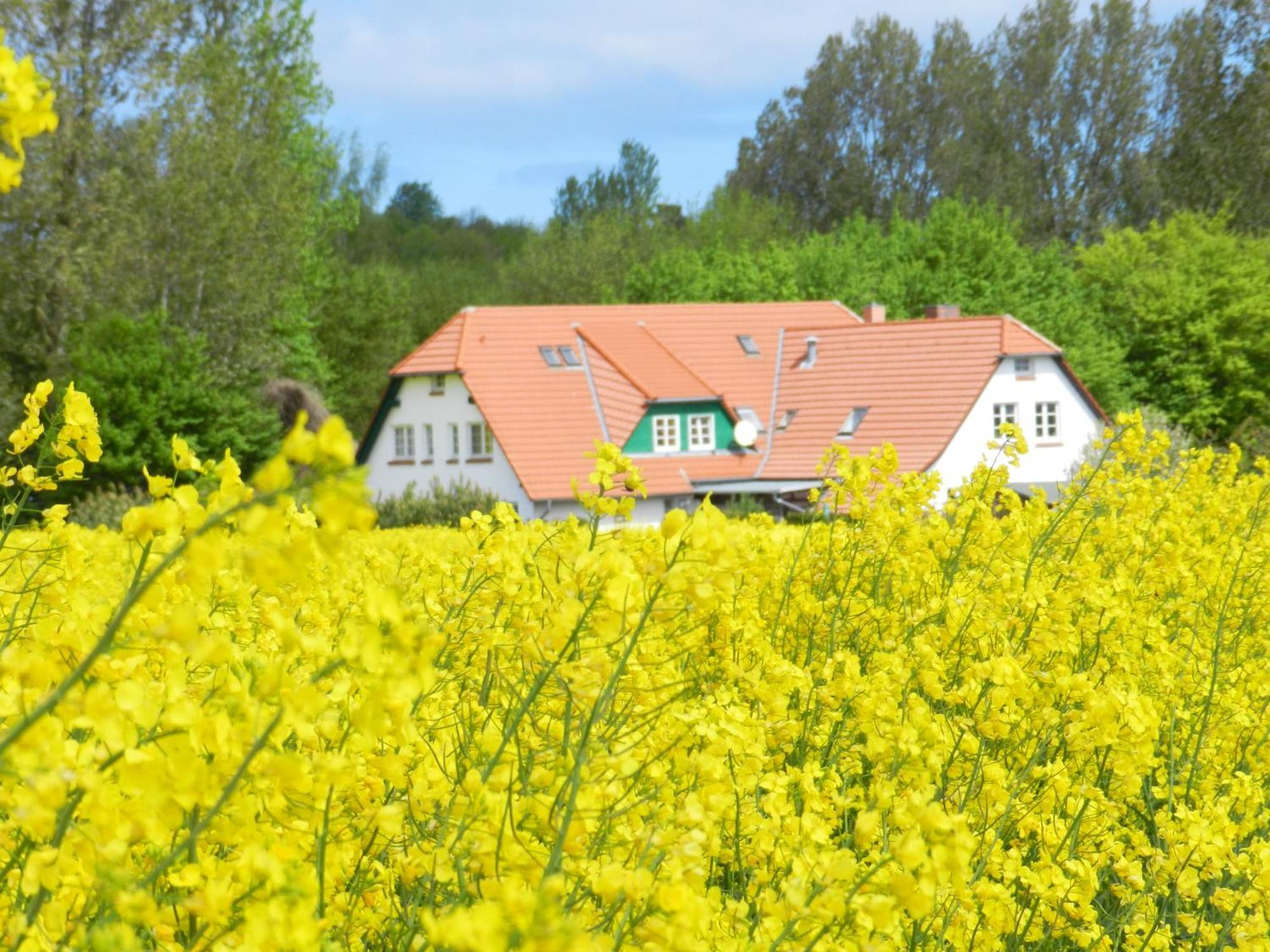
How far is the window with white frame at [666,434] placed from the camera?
33938 mm

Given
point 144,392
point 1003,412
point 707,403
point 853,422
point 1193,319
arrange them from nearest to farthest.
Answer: point 144,392 < point 853,422 < point 1003,412 < point 707,403 < point 1193,319

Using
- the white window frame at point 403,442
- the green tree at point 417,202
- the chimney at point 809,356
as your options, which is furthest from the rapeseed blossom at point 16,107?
the green tree at point 417,202

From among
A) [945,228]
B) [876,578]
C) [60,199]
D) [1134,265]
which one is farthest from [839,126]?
[876,578]

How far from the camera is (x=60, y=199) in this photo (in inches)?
1169

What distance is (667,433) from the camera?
34.1 meters

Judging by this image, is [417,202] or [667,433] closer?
[667,433]

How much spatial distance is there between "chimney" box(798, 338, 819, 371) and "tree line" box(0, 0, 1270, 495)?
25.0 feet

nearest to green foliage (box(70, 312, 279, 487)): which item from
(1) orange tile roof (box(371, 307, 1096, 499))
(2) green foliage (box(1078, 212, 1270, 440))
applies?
(1) orange tile roof (box(371, 307, 1096, 499))

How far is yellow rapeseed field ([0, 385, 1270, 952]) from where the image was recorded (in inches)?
70.4

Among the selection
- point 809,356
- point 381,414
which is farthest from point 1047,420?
point 381,414

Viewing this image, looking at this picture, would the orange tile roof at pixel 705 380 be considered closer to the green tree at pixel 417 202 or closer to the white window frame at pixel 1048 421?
the white window frame at pixel 1048 421

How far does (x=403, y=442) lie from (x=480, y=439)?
280 cm

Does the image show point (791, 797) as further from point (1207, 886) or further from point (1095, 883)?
point (1207, 886)

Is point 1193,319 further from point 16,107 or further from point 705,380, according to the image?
point 16,107
